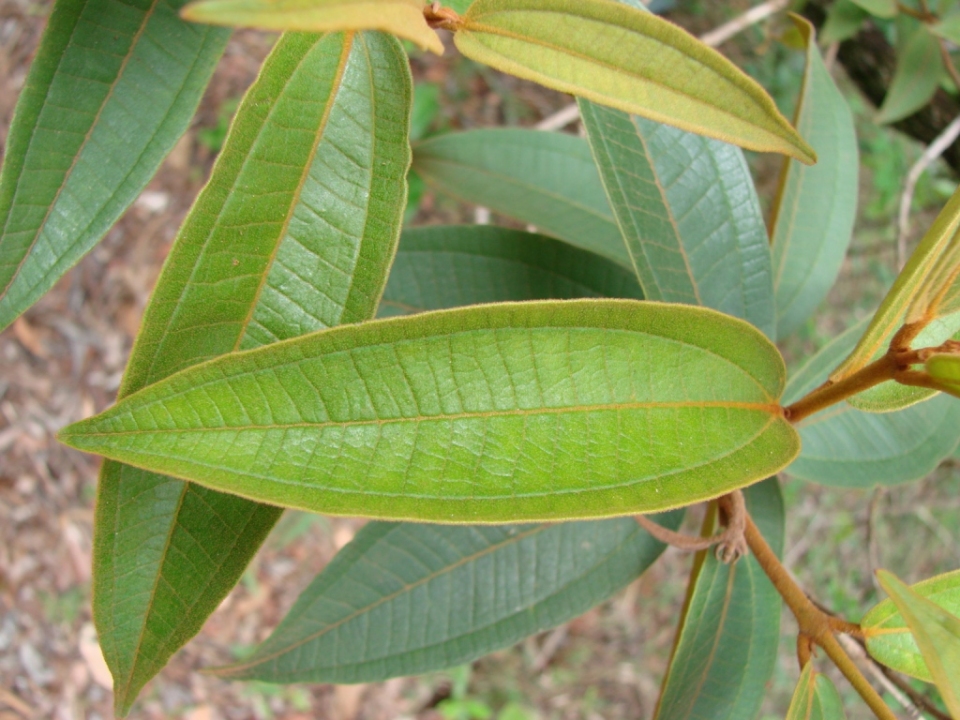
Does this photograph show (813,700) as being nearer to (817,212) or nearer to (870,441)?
(870,441)

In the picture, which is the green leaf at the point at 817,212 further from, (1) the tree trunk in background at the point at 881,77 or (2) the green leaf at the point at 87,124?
(2) the green leaf at the point at 87,124

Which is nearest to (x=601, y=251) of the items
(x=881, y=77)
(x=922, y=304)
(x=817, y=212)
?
(x=817, y=212)

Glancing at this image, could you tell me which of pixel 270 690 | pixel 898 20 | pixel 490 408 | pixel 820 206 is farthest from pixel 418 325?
pixel 270 690

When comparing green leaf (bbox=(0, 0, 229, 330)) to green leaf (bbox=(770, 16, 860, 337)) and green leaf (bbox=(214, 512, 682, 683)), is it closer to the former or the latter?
green leaf (bbox=(214, 512, 682, 683))

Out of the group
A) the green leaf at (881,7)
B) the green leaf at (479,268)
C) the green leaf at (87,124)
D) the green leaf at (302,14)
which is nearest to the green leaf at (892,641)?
the green leaf at (479,268)

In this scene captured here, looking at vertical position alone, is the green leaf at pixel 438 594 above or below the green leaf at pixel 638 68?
below
